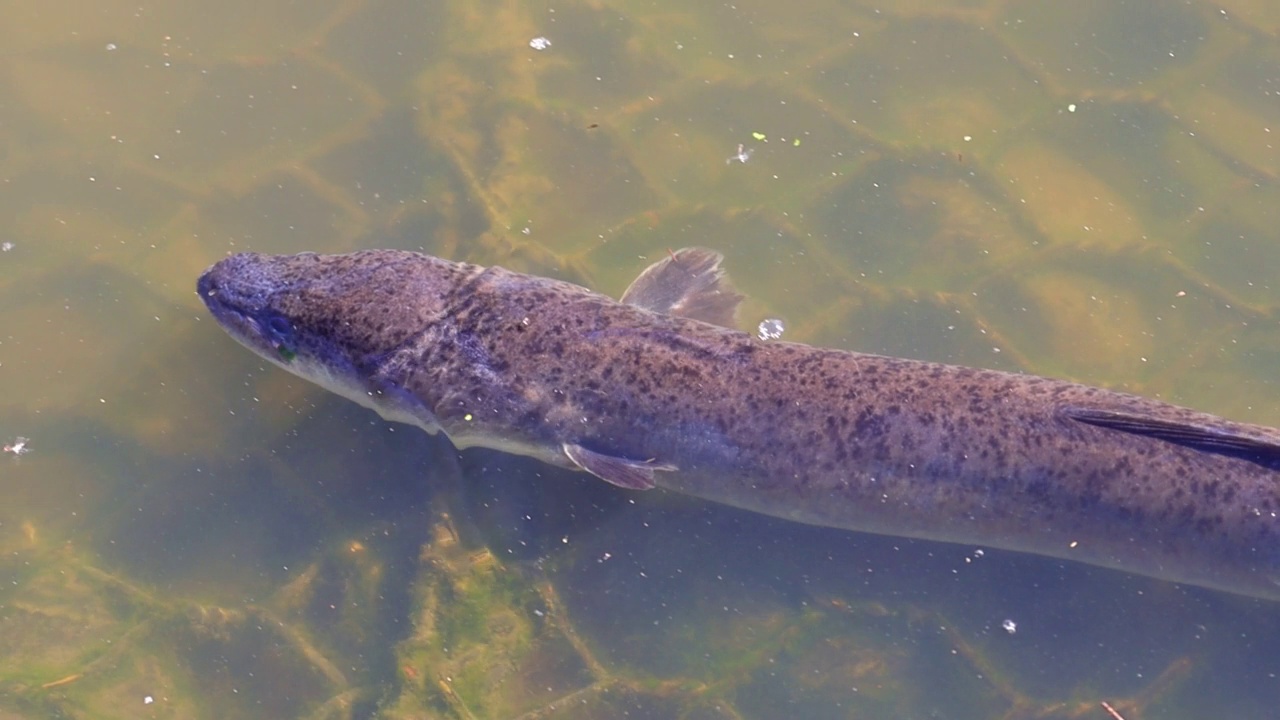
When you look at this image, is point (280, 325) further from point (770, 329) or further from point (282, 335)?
point (770, 329)

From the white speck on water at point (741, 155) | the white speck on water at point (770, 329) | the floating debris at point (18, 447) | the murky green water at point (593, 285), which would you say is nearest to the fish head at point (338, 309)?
the murky green water at point (593, 285)

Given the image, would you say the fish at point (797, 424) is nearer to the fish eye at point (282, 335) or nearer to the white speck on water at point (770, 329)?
the fish eye at point (282, 335)

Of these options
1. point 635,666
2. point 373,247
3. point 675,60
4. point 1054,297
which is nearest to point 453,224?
point 373,247

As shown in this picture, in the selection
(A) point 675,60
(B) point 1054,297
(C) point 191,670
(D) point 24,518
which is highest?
(A) point 675,60

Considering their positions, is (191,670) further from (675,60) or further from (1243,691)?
(1243,691)

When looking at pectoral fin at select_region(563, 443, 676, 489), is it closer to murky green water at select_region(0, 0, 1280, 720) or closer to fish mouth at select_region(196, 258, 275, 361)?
murky green water at select_region(0, 0, 1280, 720)

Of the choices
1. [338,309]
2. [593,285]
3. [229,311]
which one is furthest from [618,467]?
[229,311]
